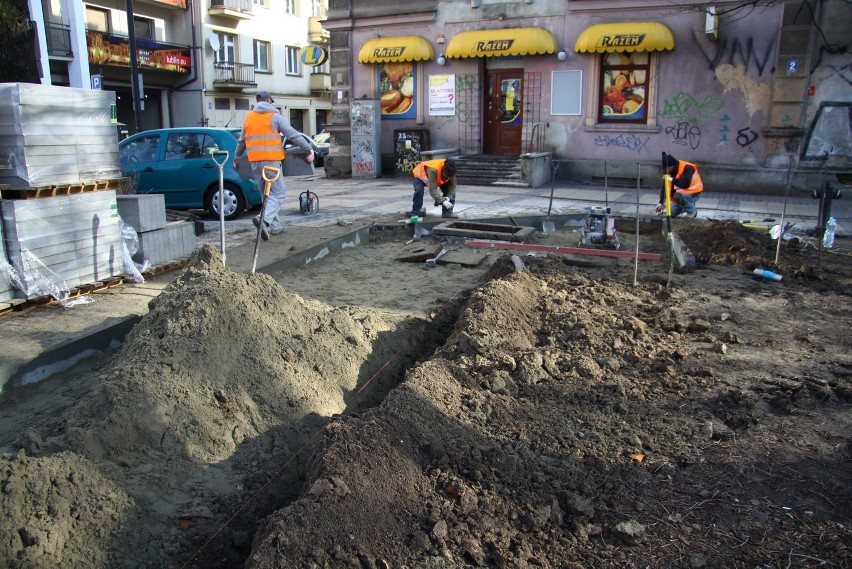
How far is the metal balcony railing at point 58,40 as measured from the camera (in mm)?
25872

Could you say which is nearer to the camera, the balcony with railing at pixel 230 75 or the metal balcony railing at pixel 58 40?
the metal balcony railing at pixel 58 40

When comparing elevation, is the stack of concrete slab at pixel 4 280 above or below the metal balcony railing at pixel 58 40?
below

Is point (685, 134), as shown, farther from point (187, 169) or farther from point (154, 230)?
point (154, 230)

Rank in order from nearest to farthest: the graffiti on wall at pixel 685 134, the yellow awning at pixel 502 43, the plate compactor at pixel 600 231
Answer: the plate compactor at pixel 600 231
the graffiti on wall at pixel 685 134
the yellow awning at pixel 502 43

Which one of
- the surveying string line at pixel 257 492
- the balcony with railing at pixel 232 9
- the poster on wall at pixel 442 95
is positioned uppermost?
the balcony with railing at pixel 232 9

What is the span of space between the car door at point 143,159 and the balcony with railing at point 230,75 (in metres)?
24.1

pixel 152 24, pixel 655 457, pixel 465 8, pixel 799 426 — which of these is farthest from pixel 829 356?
pixel 152 24

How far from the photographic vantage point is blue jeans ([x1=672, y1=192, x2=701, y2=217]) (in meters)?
11.9

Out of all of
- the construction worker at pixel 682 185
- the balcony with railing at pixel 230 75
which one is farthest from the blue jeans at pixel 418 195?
the balcony with railing at pixel 230 75

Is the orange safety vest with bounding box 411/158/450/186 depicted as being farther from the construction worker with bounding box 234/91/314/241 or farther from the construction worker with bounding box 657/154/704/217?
the construction worker with bounding box 657/154/704/217

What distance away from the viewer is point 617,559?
3.20 m

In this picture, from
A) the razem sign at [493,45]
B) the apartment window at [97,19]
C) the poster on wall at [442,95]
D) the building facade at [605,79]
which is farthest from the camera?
the apartment window at [97,19]

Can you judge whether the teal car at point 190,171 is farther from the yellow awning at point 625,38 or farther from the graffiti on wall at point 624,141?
the graffiti on wall at point 624,141

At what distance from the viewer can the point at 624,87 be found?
58.0 ft
